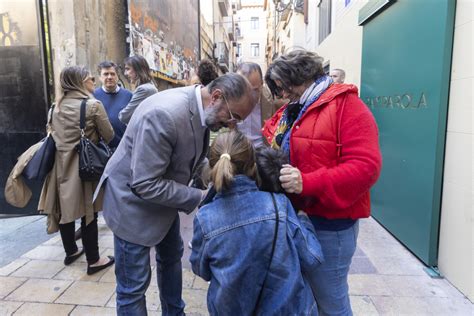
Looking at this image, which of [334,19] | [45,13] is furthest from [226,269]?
[334,19]

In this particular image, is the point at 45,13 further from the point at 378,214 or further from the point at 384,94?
the point at 378,214

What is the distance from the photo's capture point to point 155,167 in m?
1.67

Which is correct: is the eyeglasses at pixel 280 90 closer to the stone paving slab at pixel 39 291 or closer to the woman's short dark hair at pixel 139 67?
the woman's short dark hair at pixel 139 67

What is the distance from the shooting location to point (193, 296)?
2.79m

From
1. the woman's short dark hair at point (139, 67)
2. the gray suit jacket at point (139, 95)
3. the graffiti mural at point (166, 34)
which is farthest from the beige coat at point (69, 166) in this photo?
the graffiti mural at point (166, 34)

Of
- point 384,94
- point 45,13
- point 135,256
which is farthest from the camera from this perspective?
point 45,13

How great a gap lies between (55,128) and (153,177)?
5.81 ft

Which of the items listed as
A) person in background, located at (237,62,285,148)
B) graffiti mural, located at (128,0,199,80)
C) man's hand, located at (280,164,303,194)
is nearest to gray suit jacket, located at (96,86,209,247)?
man's hand, located at (280,164,303,194)

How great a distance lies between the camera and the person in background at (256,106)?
3.06 metres

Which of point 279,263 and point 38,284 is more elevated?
point 279,263

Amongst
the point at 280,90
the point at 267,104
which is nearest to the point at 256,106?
the point at 267,104

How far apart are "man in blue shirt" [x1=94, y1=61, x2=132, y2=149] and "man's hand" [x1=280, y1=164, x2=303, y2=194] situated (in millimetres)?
2809

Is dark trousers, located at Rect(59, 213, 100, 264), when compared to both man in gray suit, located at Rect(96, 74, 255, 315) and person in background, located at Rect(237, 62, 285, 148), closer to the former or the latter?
man in gray suit, located at Rect(96, 74, 255, 315)

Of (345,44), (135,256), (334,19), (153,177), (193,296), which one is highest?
(334,19)
